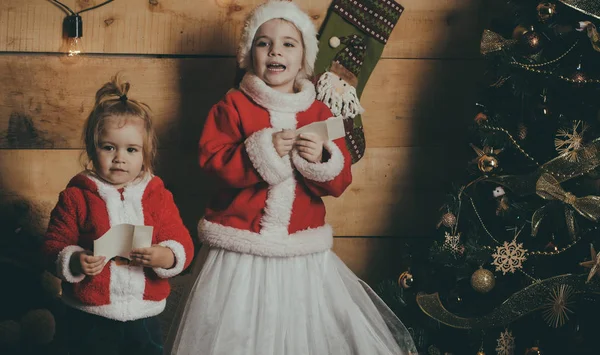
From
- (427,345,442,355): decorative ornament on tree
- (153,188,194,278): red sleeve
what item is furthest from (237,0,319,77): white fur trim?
(427,345,442,355): decorative ornament on tree

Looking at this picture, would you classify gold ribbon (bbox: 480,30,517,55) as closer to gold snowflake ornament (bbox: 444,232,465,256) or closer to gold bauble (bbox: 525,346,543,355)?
gold snowflake ornament (bbox: 444,232,465,256)

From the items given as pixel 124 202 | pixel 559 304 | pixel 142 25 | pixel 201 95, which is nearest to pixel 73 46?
pixel 142 25

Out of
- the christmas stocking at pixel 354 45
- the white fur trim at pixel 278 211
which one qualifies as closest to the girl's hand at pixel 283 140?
the white fur trim at pixel 278 211

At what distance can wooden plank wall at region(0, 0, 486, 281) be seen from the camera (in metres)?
2.45

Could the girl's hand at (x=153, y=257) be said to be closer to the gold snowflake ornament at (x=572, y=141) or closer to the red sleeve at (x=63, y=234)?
the red sleeve at (x=63, y=234)

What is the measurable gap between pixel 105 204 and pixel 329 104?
2.94 ft

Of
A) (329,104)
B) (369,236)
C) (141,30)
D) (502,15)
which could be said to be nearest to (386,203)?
(369,236)

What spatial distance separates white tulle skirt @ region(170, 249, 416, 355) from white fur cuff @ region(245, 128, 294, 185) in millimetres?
238

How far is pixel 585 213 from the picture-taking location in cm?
193

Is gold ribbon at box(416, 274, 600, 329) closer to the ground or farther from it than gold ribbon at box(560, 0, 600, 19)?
closer to the ground

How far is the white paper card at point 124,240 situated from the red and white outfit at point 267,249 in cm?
29

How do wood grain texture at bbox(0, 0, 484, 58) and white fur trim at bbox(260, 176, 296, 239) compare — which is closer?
white fur trim at bbox(260, 176, 296, 239)

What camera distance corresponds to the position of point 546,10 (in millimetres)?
1956

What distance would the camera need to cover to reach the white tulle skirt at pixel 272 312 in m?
1.86
